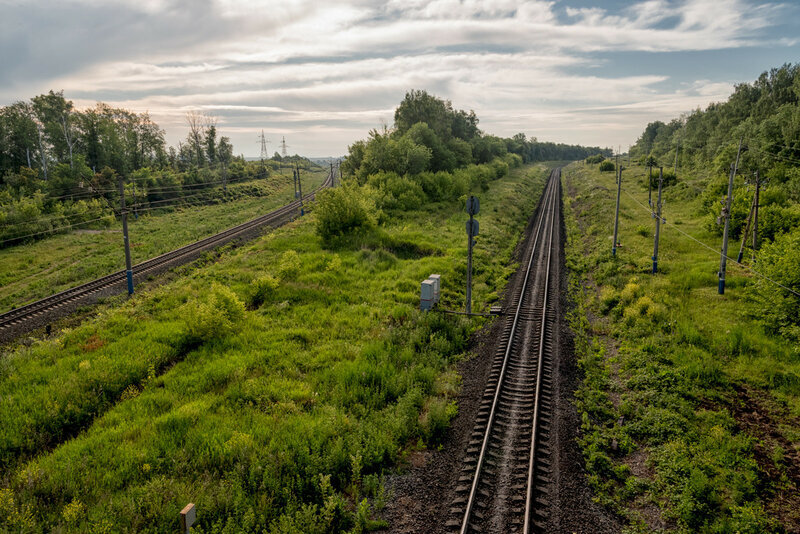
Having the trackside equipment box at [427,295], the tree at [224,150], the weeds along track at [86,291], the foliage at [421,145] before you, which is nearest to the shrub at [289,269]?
the trackside equipment box at [427,295]

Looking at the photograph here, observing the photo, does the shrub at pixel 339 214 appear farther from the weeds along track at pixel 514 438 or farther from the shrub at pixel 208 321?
the weeds along track at pixel 514 438

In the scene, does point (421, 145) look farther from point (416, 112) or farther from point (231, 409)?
point (231, 409)

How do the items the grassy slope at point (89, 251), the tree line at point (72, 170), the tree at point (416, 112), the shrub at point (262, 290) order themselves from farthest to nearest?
the tree at point (416, 112)
the tree line at point (72, 170)
the grassy slope at point (89, 251)
the shrub at point (262, 290)

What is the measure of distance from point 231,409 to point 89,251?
34446 millimetres

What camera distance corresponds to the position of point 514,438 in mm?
12117

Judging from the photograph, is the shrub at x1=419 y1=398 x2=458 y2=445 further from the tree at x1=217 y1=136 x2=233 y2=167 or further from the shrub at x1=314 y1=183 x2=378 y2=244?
the tree at x1=217 y1=136 x2=233 y2=167

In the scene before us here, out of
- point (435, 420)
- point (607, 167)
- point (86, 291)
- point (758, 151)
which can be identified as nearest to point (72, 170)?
point (86, 291)

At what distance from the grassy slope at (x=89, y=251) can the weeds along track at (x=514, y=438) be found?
27812mm

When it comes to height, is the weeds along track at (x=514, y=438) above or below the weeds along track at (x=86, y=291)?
below

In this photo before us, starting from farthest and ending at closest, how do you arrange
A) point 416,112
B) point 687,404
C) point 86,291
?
point 416,112
point 86,291
point 687,404

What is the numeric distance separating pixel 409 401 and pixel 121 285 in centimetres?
2311

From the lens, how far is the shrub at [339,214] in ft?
113

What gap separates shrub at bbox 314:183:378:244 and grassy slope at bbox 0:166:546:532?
1110 centimetres

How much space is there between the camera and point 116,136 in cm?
7606
